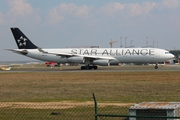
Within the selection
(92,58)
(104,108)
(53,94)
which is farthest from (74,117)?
(92,58)

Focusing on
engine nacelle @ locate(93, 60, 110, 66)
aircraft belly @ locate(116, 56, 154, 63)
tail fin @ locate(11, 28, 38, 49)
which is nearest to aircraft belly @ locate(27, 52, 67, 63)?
tail fin @ locate(11, 28, 38, 49)

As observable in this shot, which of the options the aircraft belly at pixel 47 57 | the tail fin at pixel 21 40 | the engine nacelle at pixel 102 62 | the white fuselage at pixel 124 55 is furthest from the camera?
the tail fin at pixel 21 40

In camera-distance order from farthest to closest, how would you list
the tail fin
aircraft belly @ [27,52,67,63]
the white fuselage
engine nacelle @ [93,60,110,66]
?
the tail fin < aircraft belly @ [27,52,67,63] < the white fuselage < engine nacelle @ [93,60,110,66]

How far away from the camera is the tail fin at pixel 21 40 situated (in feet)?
222

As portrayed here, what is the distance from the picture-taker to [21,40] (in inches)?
2665

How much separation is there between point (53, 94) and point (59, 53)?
125 feet

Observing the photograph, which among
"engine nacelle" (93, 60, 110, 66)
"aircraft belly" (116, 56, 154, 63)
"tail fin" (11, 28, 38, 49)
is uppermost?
"tail fin" (11, 28, 38, 49)

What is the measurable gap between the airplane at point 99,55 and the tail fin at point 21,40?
45 cm

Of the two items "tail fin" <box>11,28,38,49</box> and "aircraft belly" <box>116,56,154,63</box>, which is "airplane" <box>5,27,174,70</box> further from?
"tail fin" <box>11,28,38,49</box>

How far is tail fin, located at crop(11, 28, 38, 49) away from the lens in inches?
2667

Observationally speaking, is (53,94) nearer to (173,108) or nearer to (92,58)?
(173,108)

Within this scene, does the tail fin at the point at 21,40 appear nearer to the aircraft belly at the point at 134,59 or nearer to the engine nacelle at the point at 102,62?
the engine nacelle at the point at 102,62

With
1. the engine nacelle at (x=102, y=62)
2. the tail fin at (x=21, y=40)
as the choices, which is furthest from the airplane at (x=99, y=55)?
the tail fin at (x=21, y=40)

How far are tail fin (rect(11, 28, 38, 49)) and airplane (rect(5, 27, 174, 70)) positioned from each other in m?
0.45
